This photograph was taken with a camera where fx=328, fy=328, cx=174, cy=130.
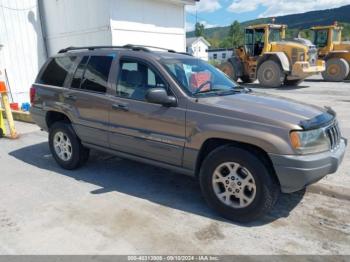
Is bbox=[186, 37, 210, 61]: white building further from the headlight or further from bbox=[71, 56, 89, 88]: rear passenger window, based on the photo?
the headlight

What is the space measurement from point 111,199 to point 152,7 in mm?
8322

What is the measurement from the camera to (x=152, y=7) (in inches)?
429

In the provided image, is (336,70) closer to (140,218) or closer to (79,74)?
(79,74)

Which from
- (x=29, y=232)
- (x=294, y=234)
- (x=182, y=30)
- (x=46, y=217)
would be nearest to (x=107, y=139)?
(x=46, y=217)

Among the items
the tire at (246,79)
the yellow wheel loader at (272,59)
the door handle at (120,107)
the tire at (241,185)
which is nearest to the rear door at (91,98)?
the door handle at (120,107)

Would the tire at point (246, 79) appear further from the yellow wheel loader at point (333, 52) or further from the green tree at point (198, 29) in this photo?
the green tree at point (198, 29)

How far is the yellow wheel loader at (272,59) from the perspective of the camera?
15.1m

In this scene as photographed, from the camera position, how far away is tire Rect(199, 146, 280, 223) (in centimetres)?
339

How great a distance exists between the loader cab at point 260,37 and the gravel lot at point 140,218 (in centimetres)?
1179

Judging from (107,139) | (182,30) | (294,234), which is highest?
(182,30)

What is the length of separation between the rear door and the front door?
20cm

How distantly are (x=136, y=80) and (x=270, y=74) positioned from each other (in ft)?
41.0

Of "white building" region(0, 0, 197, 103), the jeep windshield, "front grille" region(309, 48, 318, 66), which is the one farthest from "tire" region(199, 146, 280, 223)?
"front grille" region(309, 48, 318, 66)

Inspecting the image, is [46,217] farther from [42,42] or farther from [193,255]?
[42,42]
